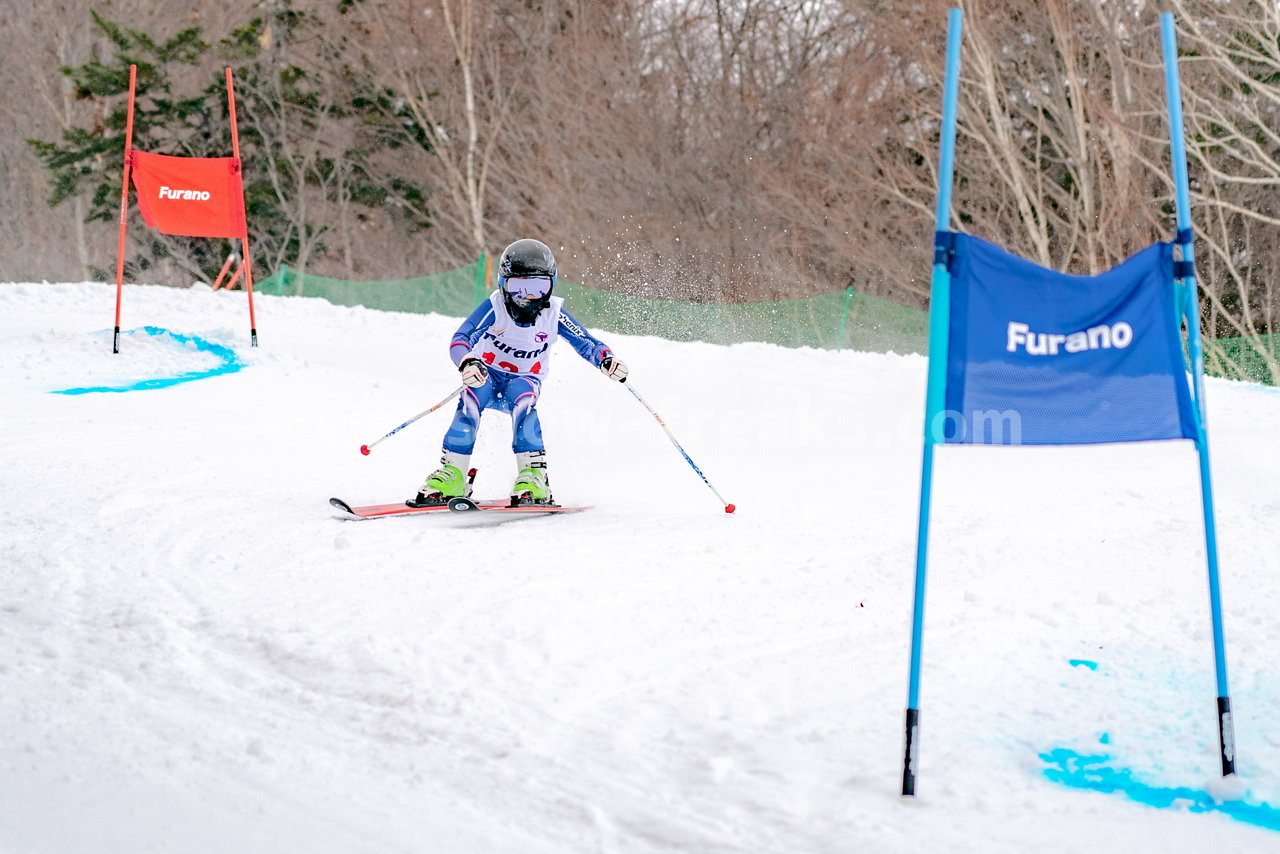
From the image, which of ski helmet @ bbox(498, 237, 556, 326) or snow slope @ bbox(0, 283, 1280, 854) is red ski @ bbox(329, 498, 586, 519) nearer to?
snow slope @ bbox(0, 283, 1280, 854)

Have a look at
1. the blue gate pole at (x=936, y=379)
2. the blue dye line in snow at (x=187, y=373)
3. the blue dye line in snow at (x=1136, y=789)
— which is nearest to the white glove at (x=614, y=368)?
the blue gate pole at (x=936, y=379)

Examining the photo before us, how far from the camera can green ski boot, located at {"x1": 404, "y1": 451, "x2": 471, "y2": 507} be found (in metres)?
6.62

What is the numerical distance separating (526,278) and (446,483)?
121 cm

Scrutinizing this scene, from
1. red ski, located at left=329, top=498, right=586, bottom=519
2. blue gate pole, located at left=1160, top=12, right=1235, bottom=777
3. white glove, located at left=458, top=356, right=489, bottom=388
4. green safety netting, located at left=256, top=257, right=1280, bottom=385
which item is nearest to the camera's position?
blue gate pole, located at left=1160, top=12, right=1235, bottom=777

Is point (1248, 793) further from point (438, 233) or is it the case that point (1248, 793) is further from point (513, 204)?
point (438, 233)

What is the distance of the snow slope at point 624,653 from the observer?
2.96 m

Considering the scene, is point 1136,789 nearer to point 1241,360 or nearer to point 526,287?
point 526,287

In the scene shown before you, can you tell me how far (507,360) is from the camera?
6883 millimetres

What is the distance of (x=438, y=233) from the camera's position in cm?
3012

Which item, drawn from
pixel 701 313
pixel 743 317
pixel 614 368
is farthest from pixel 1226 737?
pixel 701 313

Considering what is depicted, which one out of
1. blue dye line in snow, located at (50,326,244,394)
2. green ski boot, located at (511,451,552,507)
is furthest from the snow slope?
blue dye line in snow, located at (50,326,244,394)

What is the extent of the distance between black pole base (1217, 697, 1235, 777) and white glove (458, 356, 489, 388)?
13.9ft

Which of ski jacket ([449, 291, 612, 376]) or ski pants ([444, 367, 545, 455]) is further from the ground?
ski jacket ([449, 291, 612, 376])

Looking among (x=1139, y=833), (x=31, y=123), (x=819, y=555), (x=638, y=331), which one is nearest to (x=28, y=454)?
(x=819, y=555)
